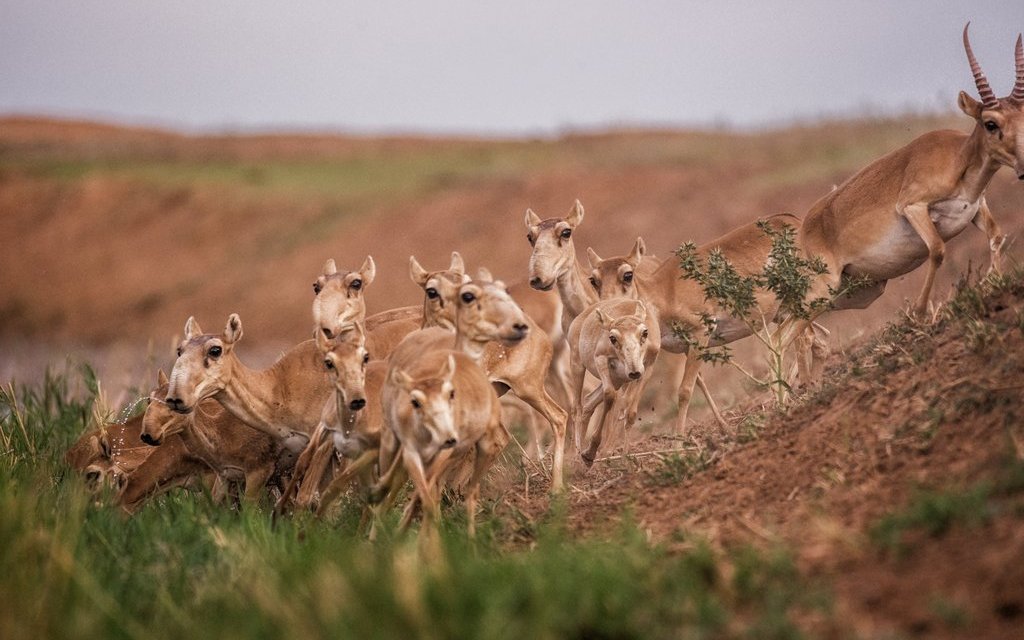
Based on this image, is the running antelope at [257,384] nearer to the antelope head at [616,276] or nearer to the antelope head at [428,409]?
the antelope head at [428,409]

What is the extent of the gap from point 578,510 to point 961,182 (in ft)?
13.8

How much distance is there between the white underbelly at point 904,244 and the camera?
1117cm

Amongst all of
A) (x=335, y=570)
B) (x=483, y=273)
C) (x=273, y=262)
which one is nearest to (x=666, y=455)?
(x=483, y=273)

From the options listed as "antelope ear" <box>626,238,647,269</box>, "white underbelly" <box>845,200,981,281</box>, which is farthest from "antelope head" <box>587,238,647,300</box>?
"white underbelly" <box>845,200,981,281</box>

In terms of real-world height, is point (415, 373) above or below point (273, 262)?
above

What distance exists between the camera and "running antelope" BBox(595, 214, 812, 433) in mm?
A: 12812

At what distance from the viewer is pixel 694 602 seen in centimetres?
673

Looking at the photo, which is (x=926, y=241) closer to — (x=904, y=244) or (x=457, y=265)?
(x=904, y=244)

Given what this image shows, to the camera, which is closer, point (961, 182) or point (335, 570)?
point (335, 570)

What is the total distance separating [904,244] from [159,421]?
21.6 feet

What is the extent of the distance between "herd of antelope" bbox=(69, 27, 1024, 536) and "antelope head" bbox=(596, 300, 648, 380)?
2 centimetres

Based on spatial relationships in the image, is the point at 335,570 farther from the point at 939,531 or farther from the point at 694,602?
the point at 939,531

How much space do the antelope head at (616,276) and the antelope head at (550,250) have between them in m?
0.33

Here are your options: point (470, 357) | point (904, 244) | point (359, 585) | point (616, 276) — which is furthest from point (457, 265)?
point (359, 585)
